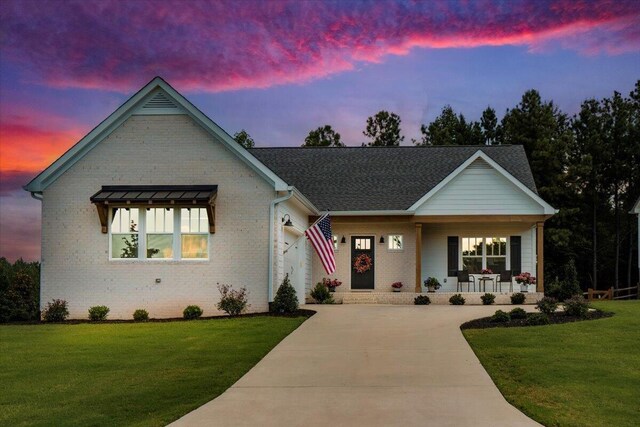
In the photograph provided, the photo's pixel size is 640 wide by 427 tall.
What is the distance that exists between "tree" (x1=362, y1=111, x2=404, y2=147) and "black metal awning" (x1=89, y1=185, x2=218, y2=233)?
37.4 meters

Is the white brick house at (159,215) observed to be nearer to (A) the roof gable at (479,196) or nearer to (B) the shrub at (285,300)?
(B) the shrub at (285,300)

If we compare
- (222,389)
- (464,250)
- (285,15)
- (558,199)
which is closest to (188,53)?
(285,15)

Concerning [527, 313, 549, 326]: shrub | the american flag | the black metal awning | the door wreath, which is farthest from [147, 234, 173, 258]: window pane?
[527, 313, 549, 326]: shrub

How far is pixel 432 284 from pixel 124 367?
1644 cm

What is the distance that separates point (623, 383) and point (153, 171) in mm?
14646

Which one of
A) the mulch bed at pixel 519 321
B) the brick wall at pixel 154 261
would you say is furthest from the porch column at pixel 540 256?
the brick wall at pixel 154 261

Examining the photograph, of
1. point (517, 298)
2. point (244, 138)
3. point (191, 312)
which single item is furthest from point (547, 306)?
point (244, 138)

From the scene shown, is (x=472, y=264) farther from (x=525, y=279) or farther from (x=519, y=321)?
(x=519, y=321)

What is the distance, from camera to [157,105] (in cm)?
2142

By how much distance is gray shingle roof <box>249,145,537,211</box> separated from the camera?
28.0m

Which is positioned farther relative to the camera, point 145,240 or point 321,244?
point 145,240

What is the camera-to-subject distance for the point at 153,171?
840 inches

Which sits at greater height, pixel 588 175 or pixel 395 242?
pixel 588 175

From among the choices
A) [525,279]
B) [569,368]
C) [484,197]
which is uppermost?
[484,197]
